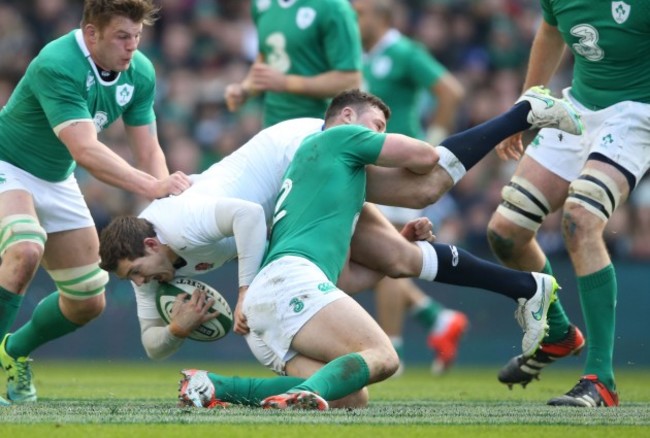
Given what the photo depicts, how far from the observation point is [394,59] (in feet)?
35.8

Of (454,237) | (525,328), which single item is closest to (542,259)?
(525,328)

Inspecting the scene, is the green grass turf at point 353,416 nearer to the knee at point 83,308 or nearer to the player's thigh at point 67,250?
the knee at point 83,308

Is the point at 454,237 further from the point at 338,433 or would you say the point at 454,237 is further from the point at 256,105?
the point at 338,433

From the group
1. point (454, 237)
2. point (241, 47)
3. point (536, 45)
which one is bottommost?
point (454, 237)

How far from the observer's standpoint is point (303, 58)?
923cm

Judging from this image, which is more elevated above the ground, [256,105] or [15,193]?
[15,193]

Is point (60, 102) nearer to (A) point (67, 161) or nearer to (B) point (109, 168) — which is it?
(B) point (109, 168)

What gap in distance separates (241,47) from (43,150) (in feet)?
26.3

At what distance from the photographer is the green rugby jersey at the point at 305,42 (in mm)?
9070

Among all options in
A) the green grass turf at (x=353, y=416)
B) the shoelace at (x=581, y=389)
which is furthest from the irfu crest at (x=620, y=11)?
the green grass turf at (x=353, y=416)

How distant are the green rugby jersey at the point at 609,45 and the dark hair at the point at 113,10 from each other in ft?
7.82

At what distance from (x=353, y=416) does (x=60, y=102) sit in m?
2.54

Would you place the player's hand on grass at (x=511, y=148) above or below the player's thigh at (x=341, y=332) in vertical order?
above

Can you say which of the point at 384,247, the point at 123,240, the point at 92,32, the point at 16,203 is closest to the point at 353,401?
the point at 384,247
